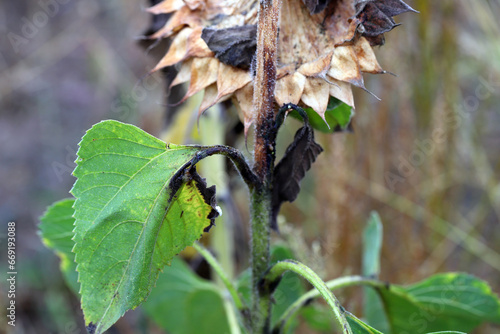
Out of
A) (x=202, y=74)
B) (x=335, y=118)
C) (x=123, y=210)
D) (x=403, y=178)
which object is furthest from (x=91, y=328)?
(x=403, y=178)

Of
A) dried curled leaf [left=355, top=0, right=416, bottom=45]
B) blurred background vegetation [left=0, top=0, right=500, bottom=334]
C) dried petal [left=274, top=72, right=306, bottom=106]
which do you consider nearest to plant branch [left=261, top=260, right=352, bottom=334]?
dried petal [left=274, top=72, right=306, bottom=106]

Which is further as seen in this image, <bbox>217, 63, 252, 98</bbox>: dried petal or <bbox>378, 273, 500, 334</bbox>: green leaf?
<bbox>378, 273, 500, 334</bbox>: green leaf

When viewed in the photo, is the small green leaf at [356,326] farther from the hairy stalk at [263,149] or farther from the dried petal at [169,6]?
the dried petal at [169,6]

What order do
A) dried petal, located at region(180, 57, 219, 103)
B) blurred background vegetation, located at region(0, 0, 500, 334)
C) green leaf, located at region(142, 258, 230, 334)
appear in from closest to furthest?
1. dried petal, located at region(180, 57, 219, 103)
2. green leaf, located at region(142, 258, 230, 334)
3. blurred background vegetation, located at region(0, 0, 500, 334)

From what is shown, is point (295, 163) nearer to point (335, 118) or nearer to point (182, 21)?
point (335, 118)

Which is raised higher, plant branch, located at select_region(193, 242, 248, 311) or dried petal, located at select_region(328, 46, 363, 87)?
dried petal, located at select_region(328, 46, 363, 87)

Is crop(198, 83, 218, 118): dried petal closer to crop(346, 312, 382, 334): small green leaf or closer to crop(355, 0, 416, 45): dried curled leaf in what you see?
crop(355, 0, 416, 45): dried curled leaf

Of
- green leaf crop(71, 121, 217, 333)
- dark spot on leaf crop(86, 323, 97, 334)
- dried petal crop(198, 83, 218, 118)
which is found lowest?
dark spot on leaf crop(86, 323, 97, 334)

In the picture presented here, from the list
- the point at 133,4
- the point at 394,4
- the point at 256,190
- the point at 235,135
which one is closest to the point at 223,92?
the point at 256,190
